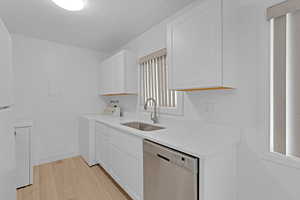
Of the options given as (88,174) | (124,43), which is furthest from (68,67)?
(88,174)

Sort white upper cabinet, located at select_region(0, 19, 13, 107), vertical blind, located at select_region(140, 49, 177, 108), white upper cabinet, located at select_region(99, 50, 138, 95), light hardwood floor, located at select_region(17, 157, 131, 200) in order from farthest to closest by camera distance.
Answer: white upper cabinet, located at select_region(99, 50, 138, 95)
vertical blind, located at select_region(140, 49, 177, 108)
light hardwood floor, located at select_region(17, 157, 131, 200)
white upper cabinet, located at select_region(0, 19, 13, 107)

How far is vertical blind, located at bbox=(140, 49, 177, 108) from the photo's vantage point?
82.5 inches

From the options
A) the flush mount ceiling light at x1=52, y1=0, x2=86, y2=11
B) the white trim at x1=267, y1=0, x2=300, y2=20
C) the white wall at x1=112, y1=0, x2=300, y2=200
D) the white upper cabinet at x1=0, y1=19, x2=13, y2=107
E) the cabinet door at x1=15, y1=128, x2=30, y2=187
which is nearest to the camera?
the white upper cabinet at x1=0, y1=19, x2=13, y2=107

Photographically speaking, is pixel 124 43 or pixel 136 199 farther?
pixel 124 43

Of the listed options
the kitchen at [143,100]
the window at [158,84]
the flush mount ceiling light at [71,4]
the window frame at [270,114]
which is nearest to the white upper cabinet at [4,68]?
the kitchen at [143,100]

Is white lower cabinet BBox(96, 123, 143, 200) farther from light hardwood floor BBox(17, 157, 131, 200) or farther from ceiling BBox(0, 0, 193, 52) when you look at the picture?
ceiling BBox(0, 0, 193, 52)

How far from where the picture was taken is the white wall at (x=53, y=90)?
8.44ft

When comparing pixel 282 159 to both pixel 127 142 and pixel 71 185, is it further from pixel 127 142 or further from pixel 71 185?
pixel 71 185

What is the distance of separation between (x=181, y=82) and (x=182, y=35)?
462 mm

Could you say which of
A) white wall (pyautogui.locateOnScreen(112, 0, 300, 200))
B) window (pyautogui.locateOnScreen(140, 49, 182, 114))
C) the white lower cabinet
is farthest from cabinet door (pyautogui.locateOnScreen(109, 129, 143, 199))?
white wall (pyautogui.locateOnScreen(112, 0, 300, 200))

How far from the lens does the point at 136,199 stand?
61.5 inches

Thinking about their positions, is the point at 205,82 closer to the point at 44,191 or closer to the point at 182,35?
the point at 182,35

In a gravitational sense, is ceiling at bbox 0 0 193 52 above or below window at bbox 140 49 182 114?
above

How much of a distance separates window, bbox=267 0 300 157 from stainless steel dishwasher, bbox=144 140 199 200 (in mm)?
699
